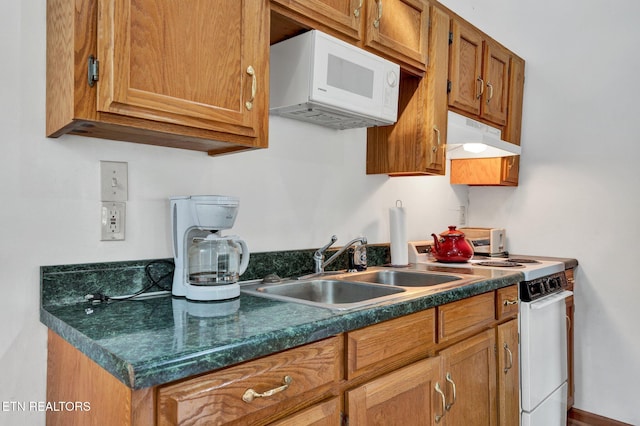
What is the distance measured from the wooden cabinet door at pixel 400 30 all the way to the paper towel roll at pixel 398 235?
682 millimetres

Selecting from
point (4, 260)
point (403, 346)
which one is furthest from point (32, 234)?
point (403, 346)

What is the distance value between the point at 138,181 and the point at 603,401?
2.79m

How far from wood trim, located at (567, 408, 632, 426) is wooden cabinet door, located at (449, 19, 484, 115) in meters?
1.87

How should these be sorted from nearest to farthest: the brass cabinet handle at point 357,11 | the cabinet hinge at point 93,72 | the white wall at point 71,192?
1. the cabinet hinge at point 93,72
2. the white wall at point 71,192
3. the brass cabinet handle at point 357,11

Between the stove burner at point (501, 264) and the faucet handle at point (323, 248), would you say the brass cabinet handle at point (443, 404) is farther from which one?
the stove burner at point (501, 264)

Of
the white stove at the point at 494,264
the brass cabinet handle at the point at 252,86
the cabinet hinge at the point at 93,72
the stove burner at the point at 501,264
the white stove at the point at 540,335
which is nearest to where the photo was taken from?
the cabinet hinge at the point at 93,72

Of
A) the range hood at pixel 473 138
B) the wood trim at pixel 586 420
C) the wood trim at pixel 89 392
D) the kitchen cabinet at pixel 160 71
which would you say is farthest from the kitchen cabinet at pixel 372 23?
the wood trim at pixel 586 420

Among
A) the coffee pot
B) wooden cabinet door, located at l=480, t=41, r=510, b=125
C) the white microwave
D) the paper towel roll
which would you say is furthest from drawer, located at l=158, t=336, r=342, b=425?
wooden cabinet door, located at l=480, t=41, r=510, b=125

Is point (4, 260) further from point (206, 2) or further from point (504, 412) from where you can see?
point (504, 412)

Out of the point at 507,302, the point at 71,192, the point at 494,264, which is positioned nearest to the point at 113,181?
→ the point at 71,192

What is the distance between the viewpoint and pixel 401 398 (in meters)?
1.31

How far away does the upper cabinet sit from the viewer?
2.19 metres

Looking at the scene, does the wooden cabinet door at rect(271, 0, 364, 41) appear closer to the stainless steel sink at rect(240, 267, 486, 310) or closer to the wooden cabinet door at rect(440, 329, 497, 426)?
the stainless steel sink at rect(240, 267, 486, 310)

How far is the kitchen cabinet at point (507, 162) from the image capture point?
107 inches
